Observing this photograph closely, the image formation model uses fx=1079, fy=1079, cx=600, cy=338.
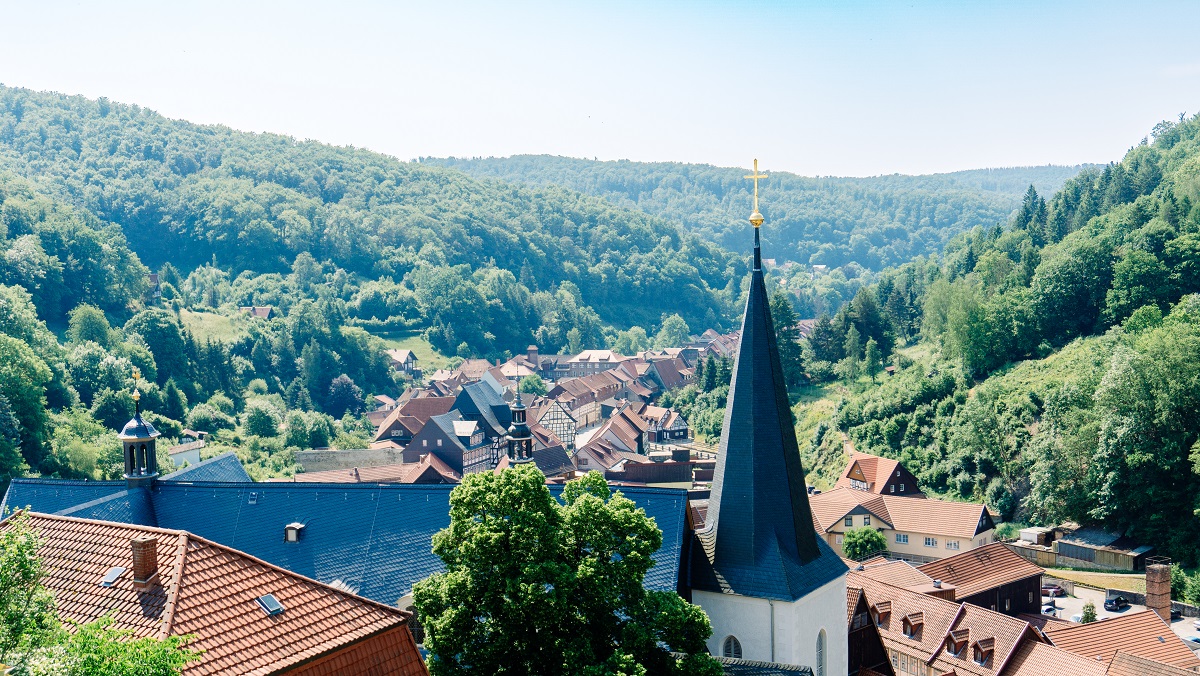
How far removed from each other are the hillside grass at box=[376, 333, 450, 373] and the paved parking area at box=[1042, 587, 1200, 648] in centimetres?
9955

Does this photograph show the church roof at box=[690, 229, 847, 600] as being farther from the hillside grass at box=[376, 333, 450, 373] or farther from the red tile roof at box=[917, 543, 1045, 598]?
the hillside grass at box=[376, 333, 450, 373]

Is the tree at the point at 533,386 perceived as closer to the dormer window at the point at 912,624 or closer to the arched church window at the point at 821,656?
the dormer window at the point at 912,624

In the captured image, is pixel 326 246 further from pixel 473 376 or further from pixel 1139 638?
pixel 1139 638

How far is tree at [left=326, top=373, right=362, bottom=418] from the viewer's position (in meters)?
120

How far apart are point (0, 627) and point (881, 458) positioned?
69.7m

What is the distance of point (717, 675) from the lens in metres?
17.6

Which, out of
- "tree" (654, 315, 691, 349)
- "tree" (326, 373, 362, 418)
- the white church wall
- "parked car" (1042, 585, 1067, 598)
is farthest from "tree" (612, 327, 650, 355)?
the white church wall

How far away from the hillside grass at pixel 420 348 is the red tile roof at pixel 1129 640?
11132 cm

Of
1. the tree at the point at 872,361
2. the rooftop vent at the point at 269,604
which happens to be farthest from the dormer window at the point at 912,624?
the tree at the point at 872,361

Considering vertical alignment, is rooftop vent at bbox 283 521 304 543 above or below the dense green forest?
above

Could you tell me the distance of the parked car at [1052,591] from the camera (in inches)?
2092

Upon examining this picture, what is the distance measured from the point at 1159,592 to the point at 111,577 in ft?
154

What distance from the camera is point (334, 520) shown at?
24.6 meters

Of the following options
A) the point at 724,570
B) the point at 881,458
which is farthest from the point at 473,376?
the point at 724,570
